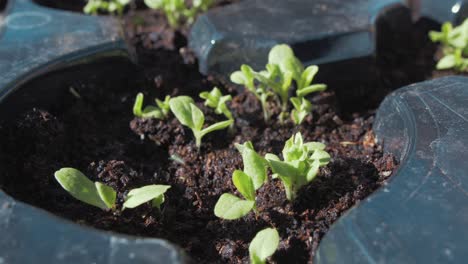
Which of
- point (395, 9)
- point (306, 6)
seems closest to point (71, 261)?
point (306, 6)

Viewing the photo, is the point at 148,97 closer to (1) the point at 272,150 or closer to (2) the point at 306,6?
(1) the point at 272,150

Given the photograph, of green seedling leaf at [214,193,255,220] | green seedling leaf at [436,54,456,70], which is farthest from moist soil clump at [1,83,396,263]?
green seedling leaf at [436,54,456,70]

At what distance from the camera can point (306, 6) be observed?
190cm

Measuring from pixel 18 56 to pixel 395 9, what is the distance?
1.29m

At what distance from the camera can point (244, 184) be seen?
117 cm

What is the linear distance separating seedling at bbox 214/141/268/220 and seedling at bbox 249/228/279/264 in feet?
0.24

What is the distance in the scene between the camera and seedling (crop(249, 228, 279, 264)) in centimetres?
104

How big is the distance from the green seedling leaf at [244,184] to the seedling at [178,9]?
99cm

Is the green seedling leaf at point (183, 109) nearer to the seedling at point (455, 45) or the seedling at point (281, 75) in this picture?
the seedling at point (281, 75)

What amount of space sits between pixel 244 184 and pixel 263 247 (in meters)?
0.17

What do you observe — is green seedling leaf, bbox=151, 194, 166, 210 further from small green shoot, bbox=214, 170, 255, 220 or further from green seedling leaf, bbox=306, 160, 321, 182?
green seedling leaf, bbox=306, 160, 321, 182

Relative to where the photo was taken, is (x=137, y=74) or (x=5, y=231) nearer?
(x=5, y=231)

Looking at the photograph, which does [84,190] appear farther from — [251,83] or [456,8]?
[456,8]

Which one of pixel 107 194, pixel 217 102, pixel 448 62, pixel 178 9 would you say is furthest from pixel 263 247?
pixel 178 9
